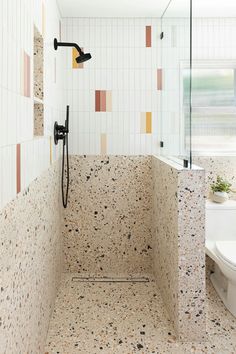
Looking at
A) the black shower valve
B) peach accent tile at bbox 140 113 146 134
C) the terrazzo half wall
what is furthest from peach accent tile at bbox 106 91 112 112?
Result: the terrazzo half wall

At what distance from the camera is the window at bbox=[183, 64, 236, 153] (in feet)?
11.5

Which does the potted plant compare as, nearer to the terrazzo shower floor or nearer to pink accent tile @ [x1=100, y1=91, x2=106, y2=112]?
the terrazzo shower floor

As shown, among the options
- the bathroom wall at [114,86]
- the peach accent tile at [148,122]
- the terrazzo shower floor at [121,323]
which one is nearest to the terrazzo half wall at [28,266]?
the terrazzo shower floor at [121,323]

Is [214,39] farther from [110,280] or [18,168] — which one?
[18,168]

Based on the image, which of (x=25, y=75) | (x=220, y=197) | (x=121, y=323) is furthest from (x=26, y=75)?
(x=220, y=197)

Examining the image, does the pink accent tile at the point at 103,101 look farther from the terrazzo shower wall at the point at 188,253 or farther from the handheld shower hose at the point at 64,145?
the terrazzo shower wall at the point at 188,253

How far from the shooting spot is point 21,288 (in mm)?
1652

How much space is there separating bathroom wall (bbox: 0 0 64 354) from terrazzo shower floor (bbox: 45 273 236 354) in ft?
0.59

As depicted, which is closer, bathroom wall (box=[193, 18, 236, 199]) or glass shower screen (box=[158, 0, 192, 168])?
glass shower screen (box=[158, 0, 192, 168])

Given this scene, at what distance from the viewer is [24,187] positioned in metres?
1.74

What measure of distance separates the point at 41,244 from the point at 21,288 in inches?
23.8

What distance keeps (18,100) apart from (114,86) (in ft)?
6.47

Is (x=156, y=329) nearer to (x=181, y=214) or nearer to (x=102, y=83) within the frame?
(x=181, y=214)

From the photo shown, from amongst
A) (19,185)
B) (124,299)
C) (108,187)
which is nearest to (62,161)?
(108,187)
